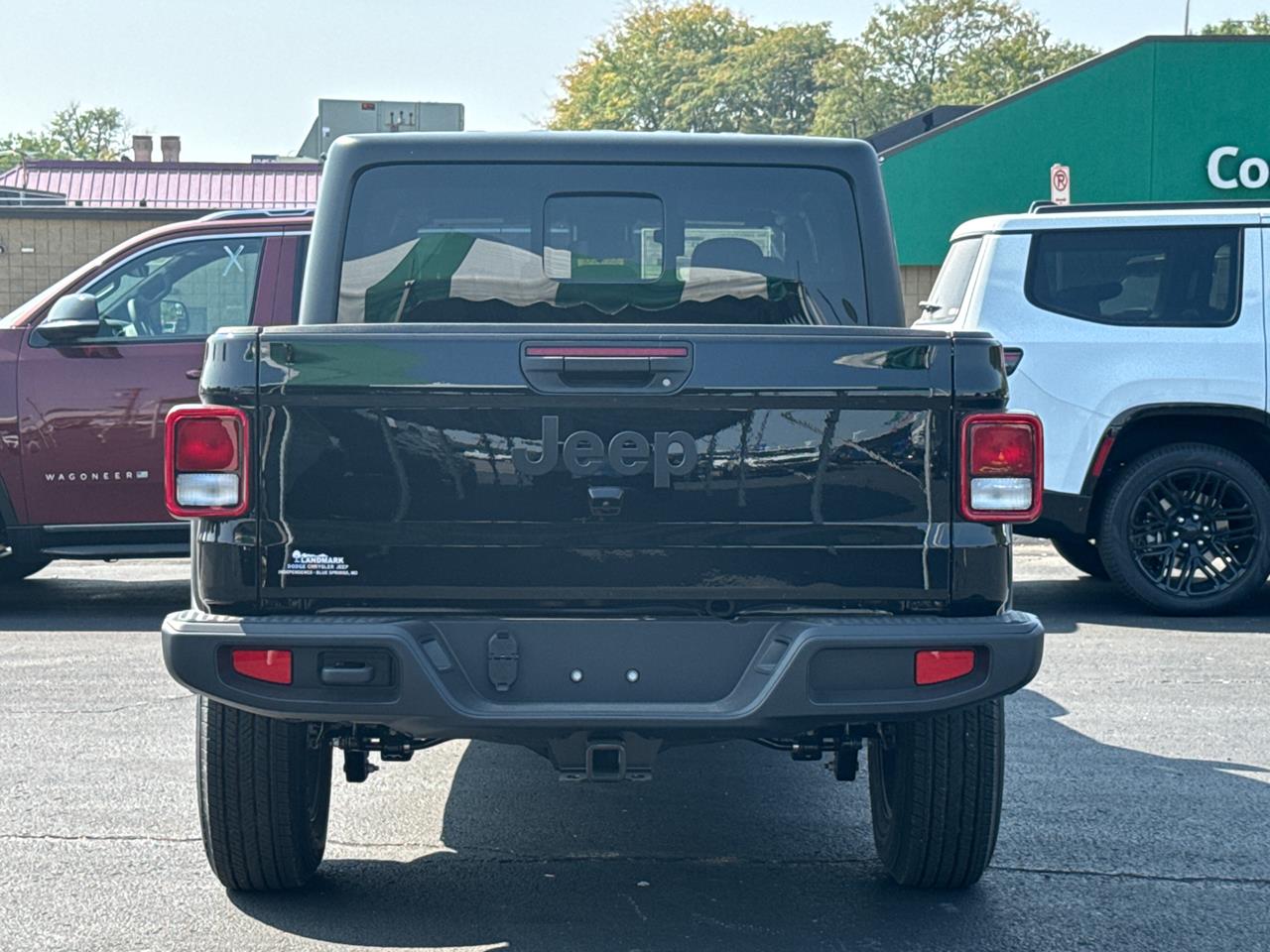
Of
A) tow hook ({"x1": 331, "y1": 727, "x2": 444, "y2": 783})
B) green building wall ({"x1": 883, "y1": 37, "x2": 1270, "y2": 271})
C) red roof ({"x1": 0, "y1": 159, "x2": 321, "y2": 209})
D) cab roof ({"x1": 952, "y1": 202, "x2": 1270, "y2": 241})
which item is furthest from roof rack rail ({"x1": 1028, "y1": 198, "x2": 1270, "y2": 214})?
red roof ({"x1": 0, "y1": 159, "x2": 321, "y2": 209})

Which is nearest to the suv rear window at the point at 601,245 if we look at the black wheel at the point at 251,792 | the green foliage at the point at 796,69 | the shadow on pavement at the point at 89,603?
the black wheel at the point at 251,792

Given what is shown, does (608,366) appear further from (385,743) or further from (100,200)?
(100,200)

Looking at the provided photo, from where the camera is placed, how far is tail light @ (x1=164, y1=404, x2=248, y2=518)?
3.89 m

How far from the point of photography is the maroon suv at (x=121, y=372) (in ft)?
28.7

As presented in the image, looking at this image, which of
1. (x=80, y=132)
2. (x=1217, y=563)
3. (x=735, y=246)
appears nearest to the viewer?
(x=735, y=246)

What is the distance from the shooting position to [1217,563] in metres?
10.1

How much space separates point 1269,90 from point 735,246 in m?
20.6

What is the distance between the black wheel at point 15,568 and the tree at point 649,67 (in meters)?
80.5

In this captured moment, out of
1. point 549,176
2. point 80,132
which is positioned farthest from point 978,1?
point 549,176

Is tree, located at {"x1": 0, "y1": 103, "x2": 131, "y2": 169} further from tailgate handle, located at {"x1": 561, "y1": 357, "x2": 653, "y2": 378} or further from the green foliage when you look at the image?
tailgate handle, located at {"x1": 561, "y1": 357, "x2": 653, "y2": 378}

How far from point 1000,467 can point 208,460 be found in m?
1.76

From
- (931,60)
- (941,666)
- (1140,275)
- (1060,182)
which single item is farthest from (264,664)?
(931,60)

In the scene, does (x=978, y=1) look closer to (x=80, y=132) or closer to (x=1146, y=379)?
(x=80, y=132)

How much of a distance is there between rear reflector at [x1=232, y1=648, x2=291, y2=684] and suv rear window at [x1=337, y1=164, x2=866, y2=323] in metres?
1.40
